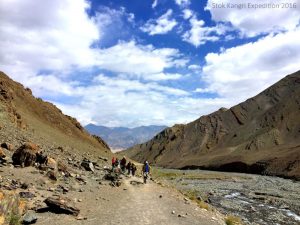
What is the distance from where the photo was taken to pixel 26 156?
1161 inches

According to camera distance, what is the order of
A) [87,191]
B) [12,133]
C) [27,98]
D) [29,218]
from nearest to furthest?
[29,218]
[87,191]
[12,133]
[27,98]

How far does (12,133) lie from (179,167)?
121 meters

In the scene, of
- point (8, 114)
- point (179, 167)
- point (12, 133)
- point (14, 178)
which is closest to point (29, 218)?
point (14, 178)

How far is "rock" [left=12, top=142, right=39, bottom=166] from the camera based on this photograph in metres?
29.0

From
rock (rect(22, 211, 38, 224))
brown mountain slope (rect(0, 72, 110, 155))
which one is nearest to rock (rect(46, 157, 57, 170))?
rock (rect(22, 211, 38, 224))

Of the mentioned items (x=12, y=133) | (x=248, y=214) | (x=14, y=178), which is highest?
(x=12, y=133)

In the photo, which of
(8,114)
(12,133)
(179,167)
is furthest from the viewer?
(179,167)

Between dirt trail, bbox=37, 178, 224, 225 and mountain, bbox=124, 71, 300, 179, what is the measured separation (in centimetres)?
7393

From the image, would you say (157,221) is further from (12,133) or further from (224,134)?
(224,134)

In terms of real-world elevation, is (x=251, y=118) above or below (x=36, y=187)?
above

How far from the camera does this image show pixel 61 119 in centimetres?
8669

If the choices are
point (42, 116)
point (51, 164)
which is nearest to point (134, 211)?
point (51, 164)

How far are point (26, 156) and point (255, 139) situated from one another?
131288 millimetres

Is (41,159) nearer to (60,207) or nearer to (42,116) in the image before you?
(60,207)
